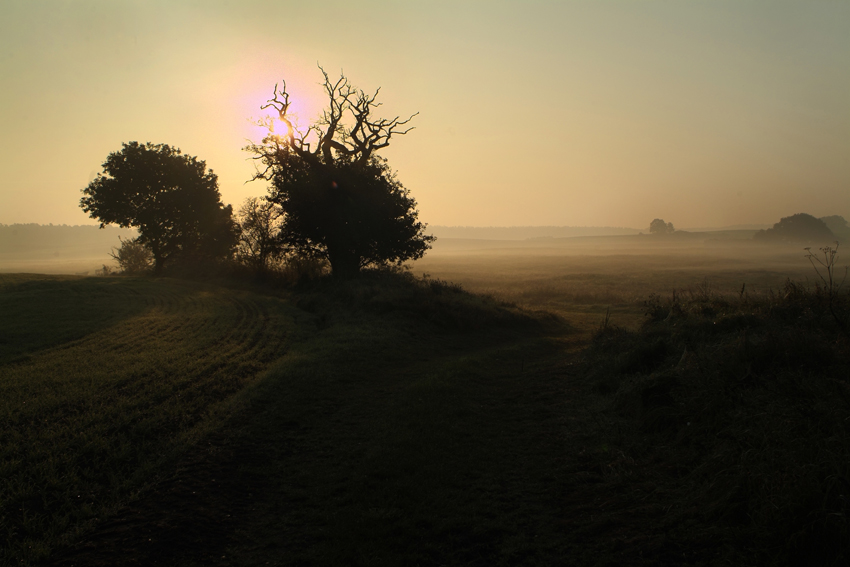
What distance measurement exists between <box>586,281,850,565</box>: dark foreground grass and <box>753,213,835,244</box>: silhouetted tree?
16099 centimetres

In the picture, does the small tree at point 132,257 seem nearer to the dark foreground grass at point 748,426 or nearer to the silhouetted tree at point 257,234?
the silhouetted tree at point 257,234

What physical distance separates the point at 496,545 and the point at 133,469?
5.02 m

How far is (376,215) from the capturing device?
30.2 m

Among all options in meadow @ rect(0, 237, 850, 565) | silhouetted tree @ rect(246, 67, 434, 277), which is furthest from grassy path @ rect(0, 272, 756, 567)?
silhouetted tree @ rect(246, 67, 434, 277)

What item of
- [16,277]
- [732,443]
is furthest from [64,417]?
[16,277]

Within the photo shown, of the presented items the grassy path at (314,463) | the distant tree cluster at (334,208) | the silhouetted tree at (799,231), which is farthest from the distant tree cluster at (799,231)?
the grassy path at (314,463)

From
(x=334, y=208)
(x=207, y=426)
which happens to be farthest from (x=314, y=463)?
(x=334, y=208)

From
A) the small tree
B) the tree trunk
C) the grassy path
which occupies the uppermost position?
the small tree

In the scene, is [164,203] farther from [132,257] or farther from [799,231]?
[799,231]

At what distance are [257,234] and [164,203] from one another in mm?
11957

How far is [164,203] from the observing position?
4441 centimetres

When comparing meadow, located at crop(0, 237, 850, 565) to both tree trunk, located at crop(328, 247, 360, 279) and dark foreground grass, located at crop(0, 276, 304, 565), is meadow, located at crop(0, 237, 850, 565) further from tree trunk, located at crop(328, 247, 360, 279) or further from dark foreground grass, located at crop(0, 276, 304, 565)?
tree trunk, located at crop(328, 247, 360, 279)

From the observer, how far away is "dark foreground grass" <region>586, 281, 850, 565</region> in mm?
4258

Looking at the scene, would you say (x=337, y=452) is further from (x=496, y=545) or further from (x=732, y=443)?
(x=732, y=443)
